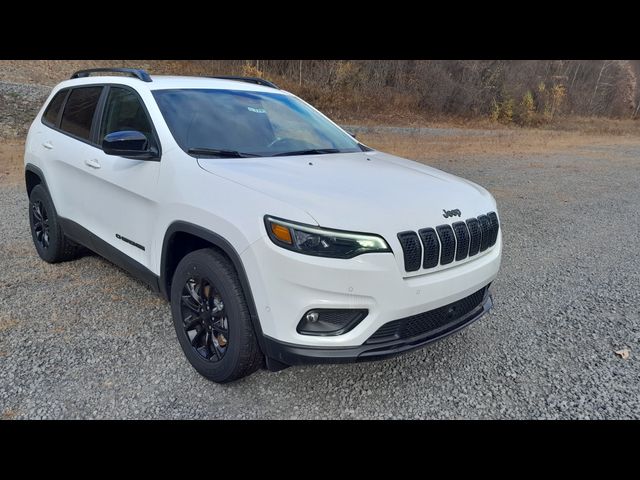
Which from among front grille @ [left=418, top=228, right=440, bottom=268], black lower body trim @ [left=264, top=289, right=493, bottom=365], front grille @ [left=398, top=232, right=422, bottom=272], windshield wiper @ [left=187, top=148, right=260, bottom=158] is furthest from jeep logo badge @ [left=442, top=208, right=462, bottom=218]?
windshield wiper @ [left=187, top=148, right=260, bottom=158]

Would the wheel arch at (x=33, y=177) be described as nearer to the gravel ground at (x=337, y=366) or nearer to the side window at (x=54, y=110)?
the side window at (x=54, y=110)

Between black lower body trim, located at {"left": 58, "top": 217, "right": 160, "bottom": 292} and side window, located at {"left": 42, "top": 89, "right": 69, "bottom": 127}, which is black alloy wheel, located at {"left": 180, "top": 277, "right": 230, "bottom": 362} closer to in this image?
black lower body trim, located at {"left": 58, "top": 217, "right": 160, "bottom": 292}

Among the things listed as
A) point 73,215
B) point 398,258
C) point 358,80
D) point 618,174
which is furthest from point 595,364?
point 358,80

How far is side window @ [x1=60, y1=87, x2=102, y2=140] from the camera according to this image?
377cm

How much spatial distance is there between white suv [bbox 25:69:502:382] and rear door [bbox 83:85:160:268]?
2 cm

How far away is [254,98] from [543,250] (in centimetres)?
404

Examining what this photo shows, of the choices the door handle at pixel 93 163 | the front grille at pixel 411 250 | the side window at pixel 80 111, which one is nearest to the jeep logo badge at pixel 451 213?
the front grille at pixel 411 250

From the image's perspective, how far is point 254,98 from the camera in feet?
12.1

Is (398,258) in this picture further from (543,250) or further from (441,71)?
(441,71)

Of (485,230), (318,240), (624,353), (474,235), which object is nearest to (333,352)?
(318,240)

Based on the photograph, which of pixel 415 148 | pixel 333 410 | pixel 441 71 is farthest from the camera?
pixel 441 71

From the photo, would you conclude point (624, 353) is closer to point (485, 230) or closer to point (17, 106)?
point (485, 230)

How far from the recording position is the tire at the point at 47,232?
4289 millimetres

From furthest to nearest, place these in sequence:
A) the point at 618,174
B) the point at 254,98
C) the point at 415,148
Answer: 1. the point at 415,148
2. the point at 618,174
3. the point at 254,98
